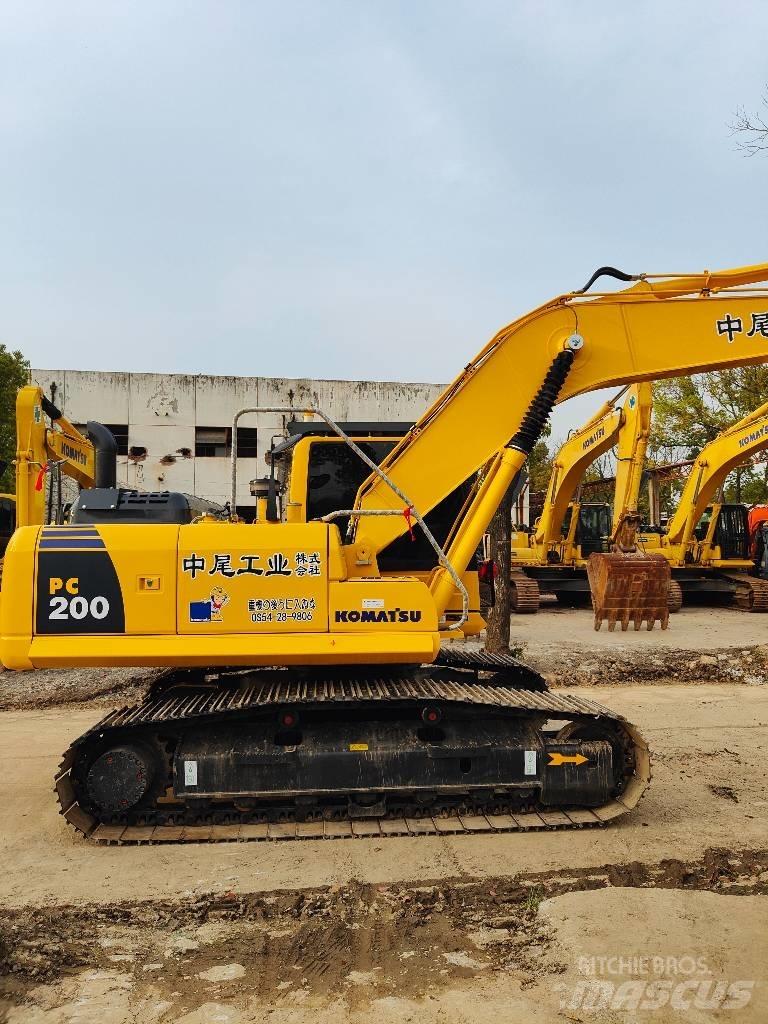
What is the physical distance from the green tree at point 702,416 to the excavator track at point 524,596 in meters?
15.9

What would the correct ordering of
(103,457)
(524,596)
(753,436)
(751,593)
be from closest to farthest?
(103,457) → (524,596) → (753,436) → (751,593)

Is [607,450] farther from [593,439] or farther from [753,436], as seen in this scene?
[753,436]

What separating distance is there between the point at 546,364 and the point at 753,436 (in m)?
13.9

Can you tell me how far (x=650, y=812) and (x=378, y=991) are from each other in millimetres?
2796

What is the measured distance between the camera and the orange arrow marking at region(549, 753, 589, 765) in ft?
17.1

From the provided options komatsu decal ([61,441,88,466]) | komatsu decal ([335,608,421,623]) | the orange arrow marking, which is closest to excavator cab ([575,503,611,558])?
komatsu decal ([61,441,88,466])

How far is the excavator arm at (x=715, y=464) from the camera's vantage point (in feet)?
57.8

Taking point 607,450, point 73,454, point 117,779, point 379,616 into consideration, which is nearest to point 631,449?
point 607,450

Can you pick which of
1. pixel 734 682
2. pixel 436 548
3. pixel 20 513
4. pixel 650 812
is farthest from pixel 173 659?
pixel 734 682

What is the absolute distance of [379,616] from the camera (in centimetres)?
515

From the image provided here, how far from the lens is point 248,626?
506 cm

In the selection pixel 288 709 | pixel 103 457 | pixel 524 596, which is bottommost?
pixel 524 596

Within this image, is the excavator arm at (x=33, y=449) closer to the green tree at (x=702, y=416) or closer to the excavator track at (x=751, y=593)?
the excavator track at (x=751, y=593)

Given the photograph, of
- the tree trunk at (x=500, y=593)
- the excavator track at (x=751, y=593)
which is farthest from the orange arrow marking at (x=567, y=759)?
the excavator track at (x=751, y=593)
